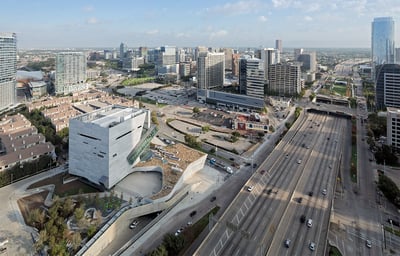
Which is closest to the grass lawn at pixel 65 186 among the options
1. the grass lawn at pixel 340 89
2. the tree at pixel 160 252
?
the tree at pixel 160 252

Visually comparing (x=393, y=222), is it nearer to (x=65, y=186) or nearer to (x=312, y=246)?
(x=312, y=246)

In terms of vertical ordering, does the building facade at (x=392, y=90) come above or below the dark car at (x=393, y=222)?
above

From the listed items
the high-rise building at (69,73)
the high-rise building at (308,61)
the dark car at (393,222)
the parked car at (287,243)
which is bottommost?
the dark car at (393,222)

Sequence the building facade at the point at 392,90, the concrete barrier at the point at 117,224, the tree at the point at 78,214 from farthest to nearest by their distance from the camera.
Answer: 1. the building facade at the point at 392,90
2. the tree at the point at 78,214
3. the concrete barrier at the point at 117,224

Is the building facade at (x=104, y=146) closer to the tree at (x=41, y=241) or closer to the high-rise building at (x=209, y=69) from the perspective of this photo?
the tree at (x=41, y=241)

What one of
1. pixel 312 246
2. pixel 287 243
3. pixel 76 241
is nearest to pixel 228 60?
pixel 287 243

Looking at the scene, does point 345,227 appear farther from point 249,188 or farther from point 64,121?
point 64,121

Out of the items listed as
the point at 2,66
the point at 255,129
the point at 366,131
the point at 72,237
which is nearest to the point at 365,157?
the point at 366,131
